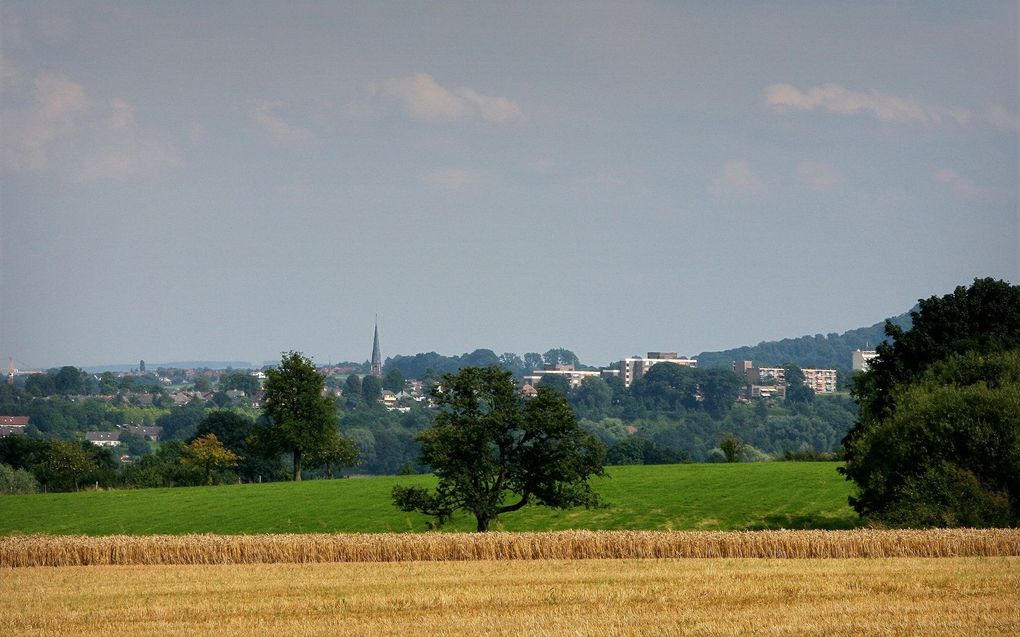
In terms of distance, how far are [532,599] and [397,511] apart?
1994 inches

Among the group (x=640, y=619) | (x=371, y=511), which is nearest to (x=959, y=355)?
(x=371, y=511)

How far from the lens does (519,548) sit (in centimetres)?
4566

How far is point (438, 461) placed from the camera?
57.8 metres

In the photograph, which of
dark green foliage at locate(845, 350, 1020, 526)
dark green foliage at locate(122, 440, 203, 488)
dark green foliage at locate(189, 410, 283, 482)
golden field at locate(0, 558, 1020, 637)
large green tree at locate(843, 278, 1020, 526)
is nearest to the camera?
golden field at locate(0, 558, 1020, 637)

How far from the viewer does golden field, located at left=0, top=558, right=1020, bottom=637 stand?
2903cm

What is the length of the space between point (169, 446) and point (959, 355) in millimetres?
105754

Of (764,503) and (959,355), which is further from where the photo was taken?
(764,503)

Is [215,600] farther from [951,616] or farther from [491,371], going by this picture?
[491,371]

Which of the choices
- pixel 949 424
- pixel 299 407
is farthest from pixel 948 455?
pixel 299 407

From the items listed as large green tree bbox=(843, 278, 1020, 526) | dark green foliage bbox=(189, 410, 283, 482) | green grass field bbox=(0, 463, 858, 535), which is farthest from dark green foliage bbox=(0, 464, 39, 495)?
large green tree bbox=(843, 278, 1020, 526)

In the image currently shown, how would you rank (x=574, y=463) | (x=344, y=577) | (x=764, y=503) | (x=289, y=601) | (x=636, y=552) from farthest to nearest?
(x=764, y=503)
(x=574, y=463)
(x=636, y=552)
(x=344, y=577)
(x=289, y=601)

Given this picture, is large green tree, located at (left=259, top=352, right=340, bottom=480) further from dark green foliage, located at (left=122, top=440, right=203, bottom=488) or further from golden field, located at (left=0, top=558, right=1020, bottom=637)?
golden field, located at (left=0, top=558, right=1020, bottom=637)

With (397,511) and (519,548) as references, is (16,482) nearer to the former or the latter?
(397,511)

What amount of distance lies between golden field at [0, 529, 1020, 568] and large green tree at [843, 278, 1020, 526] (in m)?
10.8
